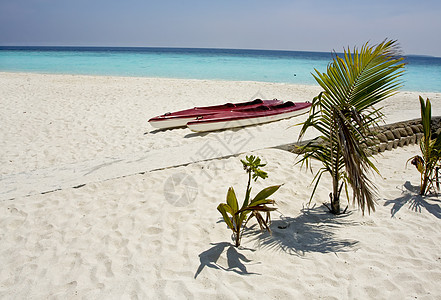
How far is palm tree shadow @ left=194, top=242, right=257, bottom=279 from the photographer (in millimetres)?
2664

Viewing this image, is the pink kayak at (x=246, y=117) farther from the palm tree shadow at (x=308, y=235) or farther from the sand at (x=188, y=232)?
the palm tree shadow at (x=308, y=235)

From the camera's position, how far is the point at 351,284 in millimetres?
2506

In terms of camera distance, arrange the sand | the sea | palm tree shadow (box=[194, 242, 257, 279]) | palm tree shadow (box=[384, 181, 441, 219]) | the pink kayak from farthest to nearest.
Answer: the sea < the pink kayak < palm tree shadow (box=[384, 181, 441, 219]) < palm tree shadow (box=[194, 242, 257, 279]) < the sand

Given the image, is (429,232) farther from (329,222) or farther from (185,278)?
(185,278)

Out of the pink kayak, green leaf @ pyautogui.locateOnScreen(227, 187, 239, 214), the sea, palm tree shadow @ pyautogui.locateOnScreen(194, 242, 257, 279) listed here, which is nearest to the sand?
palm tree shadow @ pyautogui.locateOnScreen(194, 242, 257, 279)

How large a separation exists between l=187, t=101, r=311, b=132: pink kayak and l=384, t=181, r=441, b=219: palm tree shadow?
374 cm

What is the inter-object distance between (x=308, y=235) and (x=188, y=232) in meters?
1.22

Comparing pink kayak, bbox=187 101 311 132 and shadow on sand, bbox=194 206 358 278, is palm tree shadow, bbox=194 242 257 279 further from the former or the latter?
pink kayak, bbox=187 101 311 132

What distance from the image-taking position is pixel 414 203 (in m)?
4.00

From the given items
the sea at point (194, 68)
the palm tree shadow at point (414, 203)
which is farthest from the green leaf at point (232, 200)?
the palm tree shadow at point (414, 203)

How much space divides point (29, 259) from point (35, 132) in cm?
482

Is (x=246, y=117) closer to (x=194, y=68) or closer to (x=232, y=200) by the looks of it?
(x=232, y=200)

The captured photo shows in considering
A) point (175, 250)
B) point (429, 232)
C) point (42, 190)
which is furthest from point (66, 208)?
point (429, 232)

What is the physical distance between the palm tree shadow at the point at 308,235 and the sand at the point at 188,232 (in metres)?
0.02
